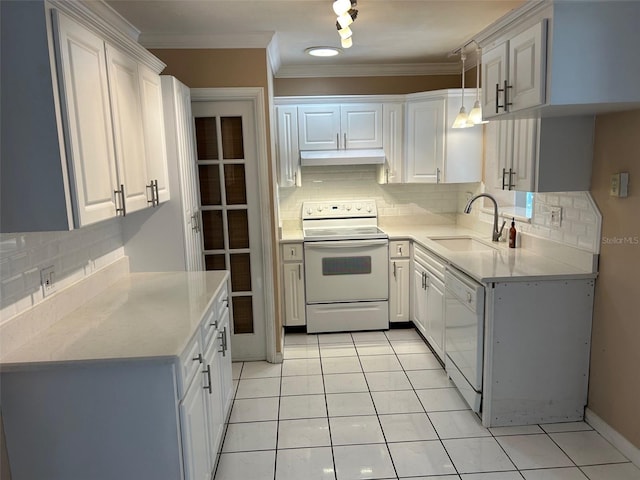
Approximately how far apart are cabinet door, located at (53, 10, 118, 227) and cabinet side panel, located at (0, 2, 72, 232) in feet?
0.16

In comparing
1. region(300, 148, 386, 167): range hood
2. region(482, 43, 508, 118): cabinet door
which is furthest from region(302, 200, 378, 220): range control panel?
region(482, 43, 508, 118): cabinet door

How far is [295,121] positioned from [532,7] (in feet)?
7.96

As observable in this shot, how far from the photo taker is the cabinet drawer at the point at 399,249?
412 centimetres

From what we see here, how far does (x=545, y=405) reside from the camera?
8.76 ft

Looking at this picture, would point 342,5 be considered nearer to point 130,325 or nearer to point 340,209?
point 130,325

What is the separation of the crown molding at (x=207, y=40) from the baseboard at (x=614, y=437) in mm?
3149

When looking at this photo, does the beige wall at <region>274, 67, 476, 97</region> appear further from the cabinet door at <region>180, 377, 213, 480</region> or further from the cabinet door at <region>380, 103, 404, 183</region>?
the cabinet door at <region>180, 377, 213, 480</region>

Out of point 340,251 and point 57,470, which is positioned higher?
point 340,251

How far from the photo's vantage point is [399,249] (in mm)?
4129

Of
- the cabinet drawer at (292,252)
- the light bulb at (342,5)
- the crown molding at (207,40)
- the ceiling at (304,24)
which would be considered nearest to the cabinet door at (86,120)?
the ceiling at (304,24)

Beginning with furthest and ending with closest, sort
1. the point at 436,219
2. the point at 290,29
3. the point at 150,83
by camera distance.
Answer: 1. the point at 436,219
2. the point at 290,29
3. the point at 150,83

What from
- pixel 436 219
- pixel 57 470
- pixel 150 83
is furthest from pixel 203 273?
pixel 436 219

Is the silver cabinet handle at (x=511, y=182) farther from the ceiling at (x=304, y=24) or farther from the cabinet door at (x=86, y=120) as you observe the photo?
the cabinet door at (x=86, y=120)

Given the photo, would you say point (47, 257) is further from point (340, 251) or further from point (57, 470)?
point (340, 251)
